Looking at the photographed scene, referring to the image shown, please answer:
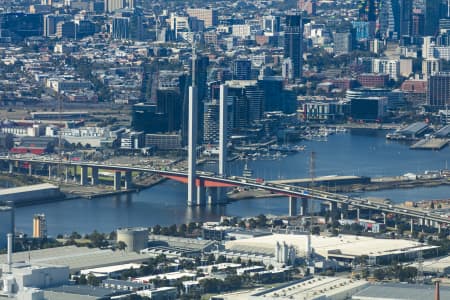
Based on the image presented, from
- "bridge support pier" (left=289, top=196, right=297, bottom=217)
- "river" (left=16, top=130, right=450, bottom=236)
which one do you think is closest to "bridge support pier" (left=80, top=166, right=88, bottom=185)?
"river" (left=16, top=130, right=450, bottom=236)

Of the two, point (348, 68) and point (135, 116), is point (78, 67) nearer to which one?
point (348, 68)

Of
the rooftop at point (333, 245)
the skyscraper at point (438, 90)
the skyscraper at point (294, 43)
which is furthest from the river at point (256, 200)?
the skyscraper at point (294, 43)

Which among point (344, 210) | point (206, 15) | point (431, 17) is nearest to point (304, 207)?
point (344, 210)

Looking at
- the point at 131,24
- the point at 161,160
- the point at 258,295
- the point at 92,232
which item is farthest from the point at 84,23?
the point at 258,295

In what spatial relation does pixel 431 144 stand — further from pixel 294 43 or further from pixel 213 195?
pixel 294 43

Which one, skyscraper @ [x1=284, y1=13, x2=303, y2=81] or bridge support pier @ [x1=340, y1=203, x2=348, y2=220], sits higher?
skyscraper @ [x1=284, y1=13, x2=303, y2=81]

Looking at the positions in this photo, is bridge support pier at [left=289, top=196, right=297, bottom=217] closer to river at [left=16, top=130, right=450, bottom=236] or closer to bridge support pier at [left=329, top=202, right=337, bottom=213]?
river at [left=16, top=130, right=450, bottom=236]
